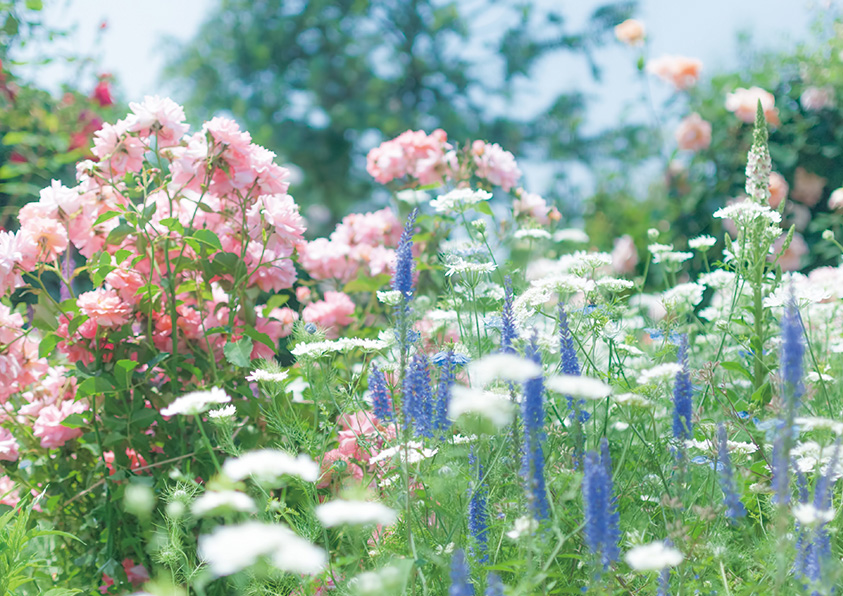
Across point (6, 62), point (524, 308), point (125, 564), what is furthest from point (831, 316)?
point (6, 62)

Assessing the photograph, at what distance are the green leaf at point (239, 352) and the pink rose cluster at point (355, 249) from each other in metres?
0.88

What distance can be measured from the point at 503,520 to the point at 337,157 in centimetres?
1391

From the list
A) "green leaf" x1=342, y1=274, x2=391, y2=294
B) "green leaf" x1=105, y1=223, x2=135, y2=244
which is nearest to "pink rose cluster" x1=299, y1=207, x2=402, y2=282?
"green leaf" x1=342, y1=274, x2=391, y2=294

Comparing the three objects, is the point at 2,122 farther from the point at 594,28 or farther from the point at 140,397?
the point at 594,28

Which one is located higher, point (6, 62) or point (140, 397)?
point (6, 62)

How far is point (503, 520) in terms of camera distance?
1601mm

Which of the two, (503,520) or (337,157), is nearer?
(503,520)

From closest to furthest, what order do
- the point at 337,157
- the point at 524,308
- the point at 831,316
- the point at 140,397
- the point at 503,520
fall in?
1. the point at 503,520
2. the point at 524,308
3. the point at 140,397
4. the point at 831,316
5. the point at 337,157

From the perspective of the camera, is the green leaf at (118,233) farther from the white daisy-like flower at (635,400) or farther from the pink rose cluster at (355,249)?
the white daisy-like flower at (635,400)

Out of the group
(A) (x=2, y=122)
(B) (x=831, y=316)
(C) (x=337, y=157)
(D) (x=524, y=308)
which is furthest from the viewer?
(C) (x=337, y=157)

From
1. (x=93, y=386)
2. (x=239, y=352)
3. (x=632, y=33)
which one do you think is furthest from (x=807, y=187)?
(x=93, y=386)

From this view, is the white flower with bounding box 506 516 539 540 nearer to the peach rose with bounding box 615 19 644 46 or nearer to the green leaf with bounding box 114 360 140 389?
the green leaf with bounding box 114 360 140 389

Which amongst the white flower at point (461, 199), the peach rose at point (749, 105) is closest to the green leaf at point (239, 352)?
the white flower at point (461, 199)

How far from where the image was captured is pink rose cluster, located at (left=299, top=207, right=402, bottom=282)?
3082 millimetres
